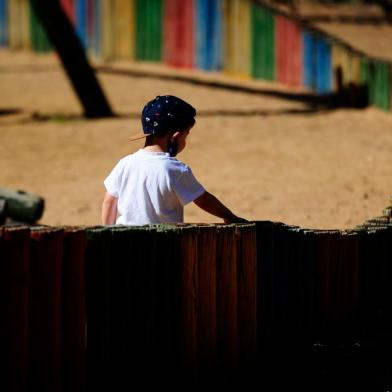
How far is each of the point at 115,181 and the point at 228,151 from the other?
773 cm

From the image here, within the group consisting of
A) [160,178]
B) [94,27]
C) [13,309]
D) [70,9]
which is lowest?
[13,309]

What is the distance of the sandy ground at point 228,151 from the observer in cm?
960

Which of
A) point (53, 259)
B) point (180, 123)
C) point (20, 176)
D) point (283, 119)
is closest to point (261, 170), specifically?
point (20, 176)

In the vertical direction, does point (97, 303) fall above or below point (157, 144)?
below

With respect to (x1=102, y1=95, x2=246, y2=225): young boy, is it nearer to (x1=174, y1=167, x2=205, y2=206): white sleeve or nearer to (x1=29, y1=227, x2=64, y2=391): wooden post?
(x1=174, y1=167, x2=205, y2=206): white sleeve

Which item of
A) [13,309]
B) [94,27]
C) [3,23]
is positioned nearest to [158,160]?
[13,309]

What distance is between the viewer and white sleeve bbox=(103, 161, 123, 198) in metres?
5.16

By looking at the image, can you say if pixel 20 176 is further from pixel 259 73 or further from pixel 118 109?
pixel 259 73

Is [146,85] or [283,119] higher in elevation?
[146,85]

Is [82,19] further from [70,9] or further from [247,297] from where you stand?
[247,297]

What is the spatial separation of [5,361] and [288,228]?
5.57 feet

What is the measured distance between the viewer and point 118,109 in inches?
650

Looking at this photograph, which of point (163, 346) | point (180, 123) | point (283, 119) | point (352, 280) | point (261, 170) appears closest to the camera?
point (163, 346)

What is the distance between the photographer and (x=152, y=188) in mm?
5074
